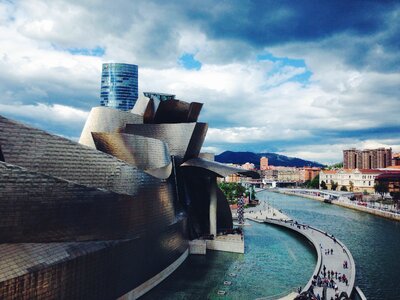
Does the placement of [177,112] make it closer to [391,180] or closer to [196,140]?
[196,140]

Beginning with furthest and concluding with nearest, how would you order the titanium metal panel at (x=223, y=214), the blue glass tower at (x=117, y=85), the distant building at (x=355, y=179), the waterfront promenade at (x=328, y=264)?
1. the blue glass tower at (x=117, y=85)
2. the distant building at (x=355, y=179)
3. the titanium metal panel at (x=223, y=214)
4. the waterfront promenade at (x=328, y=264)

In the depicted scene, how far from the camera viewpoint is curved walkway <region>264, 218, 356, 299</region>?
2670cm

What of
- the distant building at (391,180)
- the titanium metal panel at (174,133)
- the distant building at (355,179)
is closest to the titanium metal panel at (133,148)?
the titanium metal panel at (174,133)

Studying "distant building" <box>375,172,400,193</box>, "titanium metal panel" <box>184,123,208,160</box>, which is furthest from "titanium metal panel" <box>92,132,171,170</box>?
"distant building" <box>375,172,400,193</box>

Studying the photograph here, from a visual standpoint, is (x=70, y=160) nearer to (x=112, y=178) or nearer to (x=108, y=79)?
(x=112, y=178)

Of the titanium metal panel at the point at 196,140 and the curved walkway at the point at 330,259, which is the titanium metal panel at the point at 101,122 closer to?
the titanium metal panel at the point at 196,140

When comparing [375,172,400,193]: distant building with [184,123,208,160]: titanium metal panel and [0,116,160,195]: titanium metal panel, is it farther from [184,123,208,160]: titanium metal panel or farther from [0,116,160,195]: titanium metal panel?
[0,116,160,195]: titanium metal panel

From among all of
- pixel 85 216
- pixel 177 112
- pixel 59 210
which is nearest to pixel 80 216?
pixel 85 216

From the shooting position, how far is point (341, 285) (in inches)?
1080

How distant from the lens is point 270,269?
32.1m

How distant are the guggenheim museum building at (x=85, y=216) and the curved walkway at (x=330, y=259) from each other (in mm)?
11222

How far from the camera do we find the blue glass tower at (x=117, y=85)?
611 feet

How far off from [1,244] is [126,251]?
7700 mm

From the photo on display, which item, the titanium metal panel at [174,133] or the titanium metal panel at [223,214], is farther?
the titanium metal panel at [223,214]
